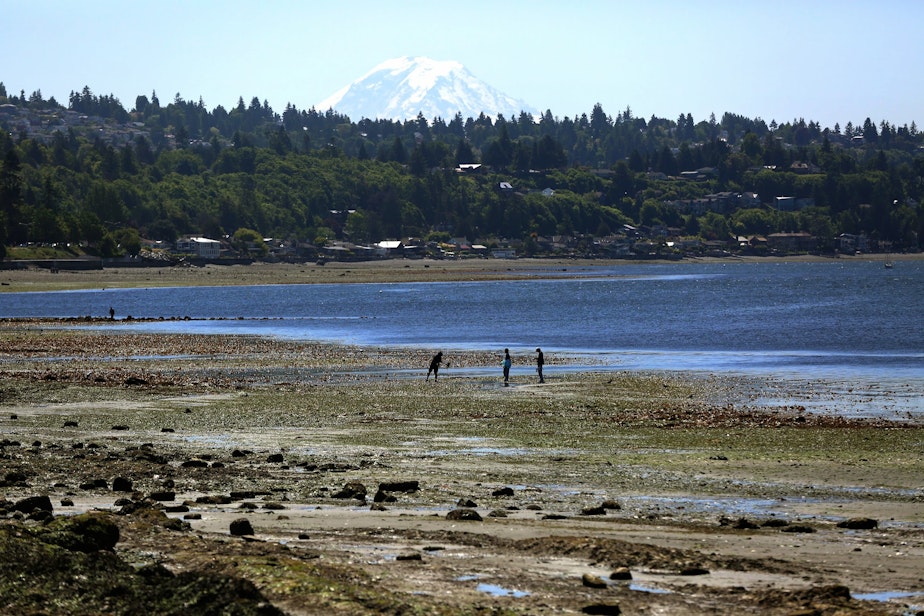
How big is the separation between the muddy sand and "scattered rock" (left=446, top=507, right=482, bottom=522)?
4cm

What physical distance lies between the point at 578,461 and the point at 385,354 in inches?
1245

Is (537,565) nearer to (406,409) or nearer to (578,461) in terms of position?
(578,461)

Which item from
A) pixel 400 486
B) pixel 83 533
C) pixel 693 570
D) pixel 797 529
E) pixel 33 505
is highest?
pixel 83 533

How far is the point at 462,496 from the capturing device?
762 inches

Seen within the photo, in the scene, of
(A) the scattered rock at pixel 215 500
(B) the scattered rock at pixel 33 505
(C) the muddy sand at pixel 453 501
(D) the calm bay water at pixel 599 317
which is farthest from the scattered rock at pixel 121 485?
(D) the calm bay water at pixel 599 317

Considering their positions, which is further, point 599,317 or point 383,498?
point 599,317

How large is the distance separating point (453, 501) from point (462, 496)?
1.75 feet

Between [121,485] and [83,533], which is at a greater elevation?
[83,533]

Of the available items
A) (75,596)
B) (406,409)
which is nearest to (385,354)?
(406,409)

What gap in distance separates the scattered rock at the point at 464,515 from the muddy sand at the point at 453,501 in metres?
0.04

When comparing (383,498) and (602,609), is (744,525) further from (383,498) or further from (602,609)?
(383,498)

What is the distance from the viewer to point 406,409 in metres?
33.7

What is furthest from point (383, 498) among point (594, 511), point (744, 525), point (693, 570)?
point (693, 570)

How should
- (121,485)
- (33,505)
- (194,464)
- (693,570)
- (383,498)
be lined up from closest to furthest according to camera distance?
1. (693,570)
2. (33,505)
3. (383,498)
4. (121,485)
5. (194,464)
